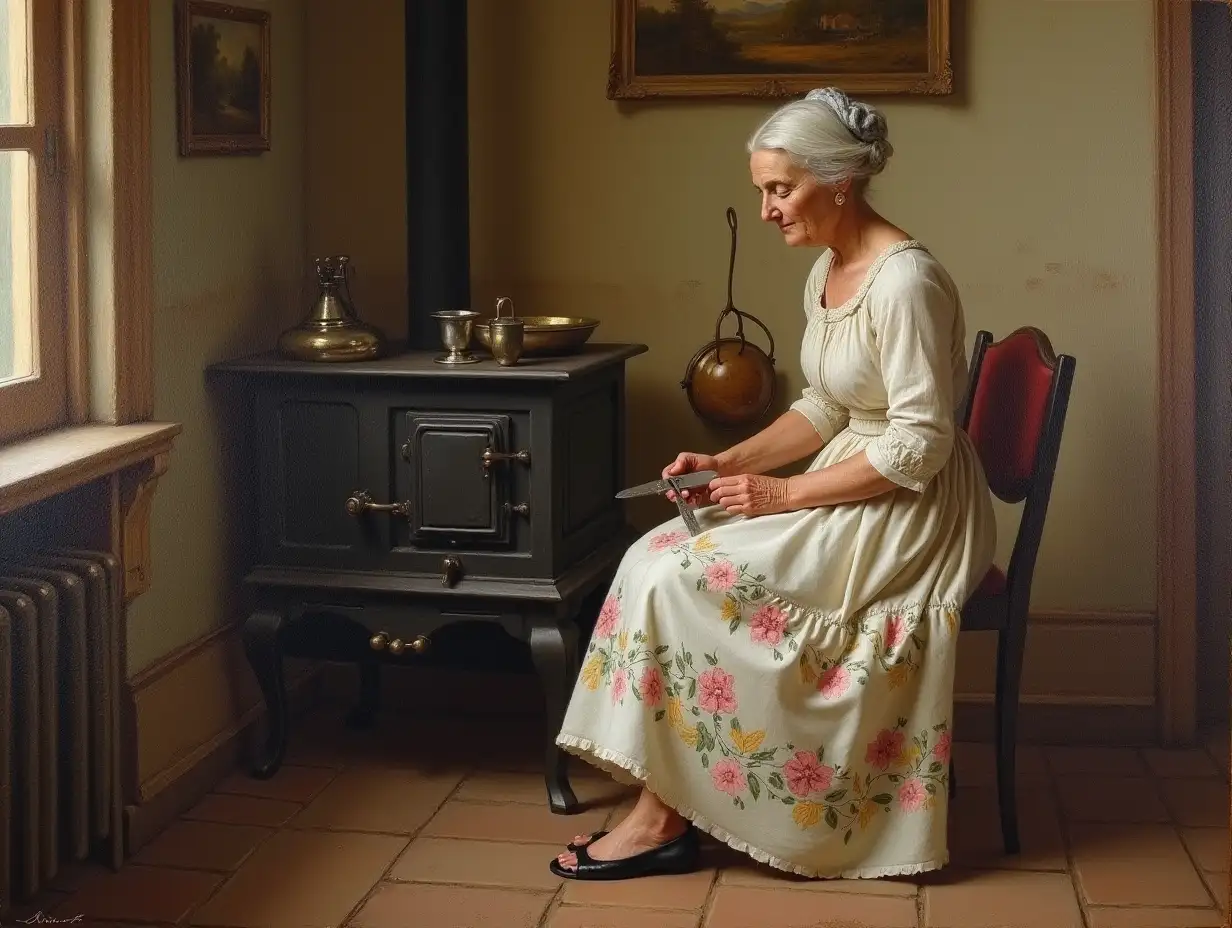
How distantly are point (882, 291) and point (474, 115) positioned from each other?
54.6 inches

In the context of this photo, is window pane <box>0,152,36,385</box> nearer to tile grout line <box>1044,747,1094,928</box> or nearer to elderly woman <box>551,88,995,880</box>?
elderly woman <box>551,88,995,880</box>

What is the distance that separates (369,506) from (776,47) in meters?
1.43

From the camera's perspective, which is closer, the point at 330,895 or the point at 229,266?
the point at 330,895

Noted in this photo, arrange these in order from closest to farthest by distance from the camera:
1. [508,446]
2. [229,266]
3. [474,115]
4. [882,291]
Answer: [882,291] < [508,446] < [229,266] < [474,115]

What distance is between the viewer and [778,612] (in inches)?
121

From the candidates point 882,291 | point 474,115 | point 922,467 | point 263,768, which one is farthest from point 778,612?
point 474,115

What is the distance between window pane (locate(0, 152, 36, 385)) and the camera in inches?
117

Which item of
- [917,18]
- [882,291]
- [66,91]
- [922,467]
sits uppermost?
[917,18]

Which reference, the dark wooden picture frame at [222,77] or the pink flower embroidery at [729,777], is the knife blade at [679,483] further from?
the dark wooden picture frame at [222,77]

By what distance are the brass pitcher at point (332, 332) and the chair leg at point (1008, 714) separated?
1.47 meters

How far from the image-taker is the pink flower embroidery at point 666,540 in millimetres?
3204

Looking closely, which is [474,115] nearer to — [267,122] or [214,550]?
[267,122]
